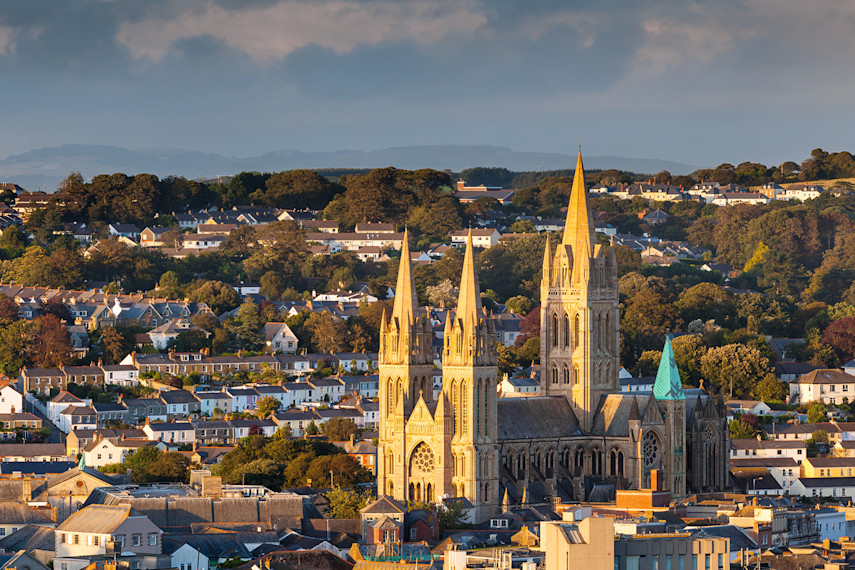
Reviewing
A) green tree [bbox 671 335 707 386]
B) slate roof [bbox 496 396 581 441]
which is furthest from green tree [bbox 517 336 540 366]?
slate roof [bbox 496 396 581 441]

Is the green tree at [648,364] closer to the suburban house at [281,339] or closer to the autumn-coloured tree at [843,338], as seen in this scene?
the autumn-coloured tree at [843,338]

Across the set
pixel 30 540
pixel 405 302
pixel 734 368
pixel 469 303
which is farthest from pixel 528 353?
pixel 30 540

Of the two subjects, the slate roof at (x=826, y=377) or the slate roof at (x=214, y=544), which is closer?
the slate roof at (x=214, y=544)

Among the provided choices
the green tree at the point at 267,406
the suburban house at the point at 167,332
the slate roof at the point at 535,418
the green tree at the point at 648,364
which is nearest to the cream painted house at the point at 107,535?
the slate roof at the point at 535,418

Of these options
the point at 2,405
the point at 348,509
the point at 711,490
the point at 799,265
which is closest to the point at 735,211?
the point at 799,265

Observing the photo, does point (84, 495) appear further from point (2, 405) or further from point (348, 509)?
point (2, 405)

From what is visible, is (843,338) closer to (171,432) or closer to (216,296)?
(216,296)
